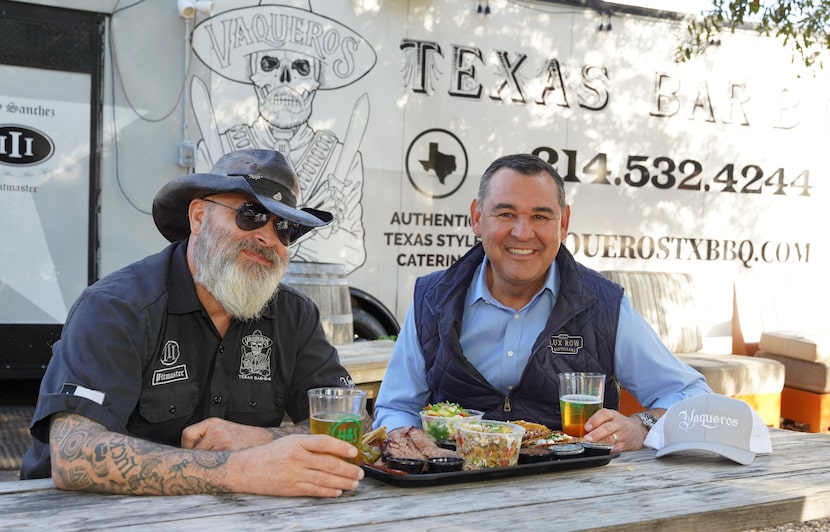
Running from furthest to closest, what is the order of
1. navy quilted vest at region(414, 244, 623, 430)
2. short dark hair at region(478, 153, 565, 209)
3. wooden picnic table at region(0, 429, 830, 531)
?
short dark hair at region(478, 153, 565, 209) → navy quilted vest at region(414, 244, 623, 430) → wooden picnic table at region(0, 429, 830, 531)

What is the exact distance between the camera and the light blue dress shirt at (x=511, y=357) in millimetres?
2900

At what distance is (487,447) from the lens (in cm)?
211

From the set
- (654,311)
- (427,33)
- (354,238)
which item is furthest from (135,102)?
(654,311)

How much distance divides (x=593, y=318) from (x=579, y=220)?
180 inches

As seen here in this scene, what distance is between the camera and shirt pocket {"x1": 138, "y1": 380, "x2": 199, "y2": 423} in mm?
2291

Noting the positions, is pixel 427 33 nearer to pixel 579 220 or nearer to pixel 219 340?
pixel 579 220

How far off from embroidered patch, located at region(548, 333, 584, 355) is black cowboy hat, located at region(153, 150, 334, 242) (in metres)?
0.83

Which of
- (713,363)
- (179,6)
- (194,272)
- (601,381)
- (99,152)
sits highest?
(179,6)

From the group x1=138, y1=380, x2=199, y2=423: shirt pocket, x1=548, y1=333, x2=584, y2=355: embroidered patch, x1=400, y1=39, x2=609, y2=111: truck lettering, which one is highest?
x1=400, y1=39, x2=609, y2=111: truck lettering

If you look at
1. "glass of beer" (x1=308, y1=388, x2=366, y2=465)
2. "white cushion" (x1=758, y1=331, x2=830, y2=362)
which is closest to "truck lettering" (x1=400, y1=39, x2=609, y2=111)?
"white cushion" (x1=758, y1=331, x2=830, y2=362)

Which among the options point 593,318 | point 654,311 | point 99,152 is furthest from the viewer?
point 654,311

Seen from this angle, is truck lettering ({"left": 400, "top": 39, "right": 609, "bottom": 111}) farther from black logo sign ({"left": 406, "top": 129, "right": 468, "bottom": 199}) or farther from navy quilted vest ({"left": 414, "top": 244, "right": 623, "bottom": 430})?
navy quilted vest ({"left": 414, "top": 244, "right": 623, "bottom": 430})

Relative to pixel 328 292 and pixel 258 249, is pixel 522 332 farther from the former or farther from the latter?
pixel 328 292

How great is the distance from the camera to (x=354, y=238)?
6629 mm
